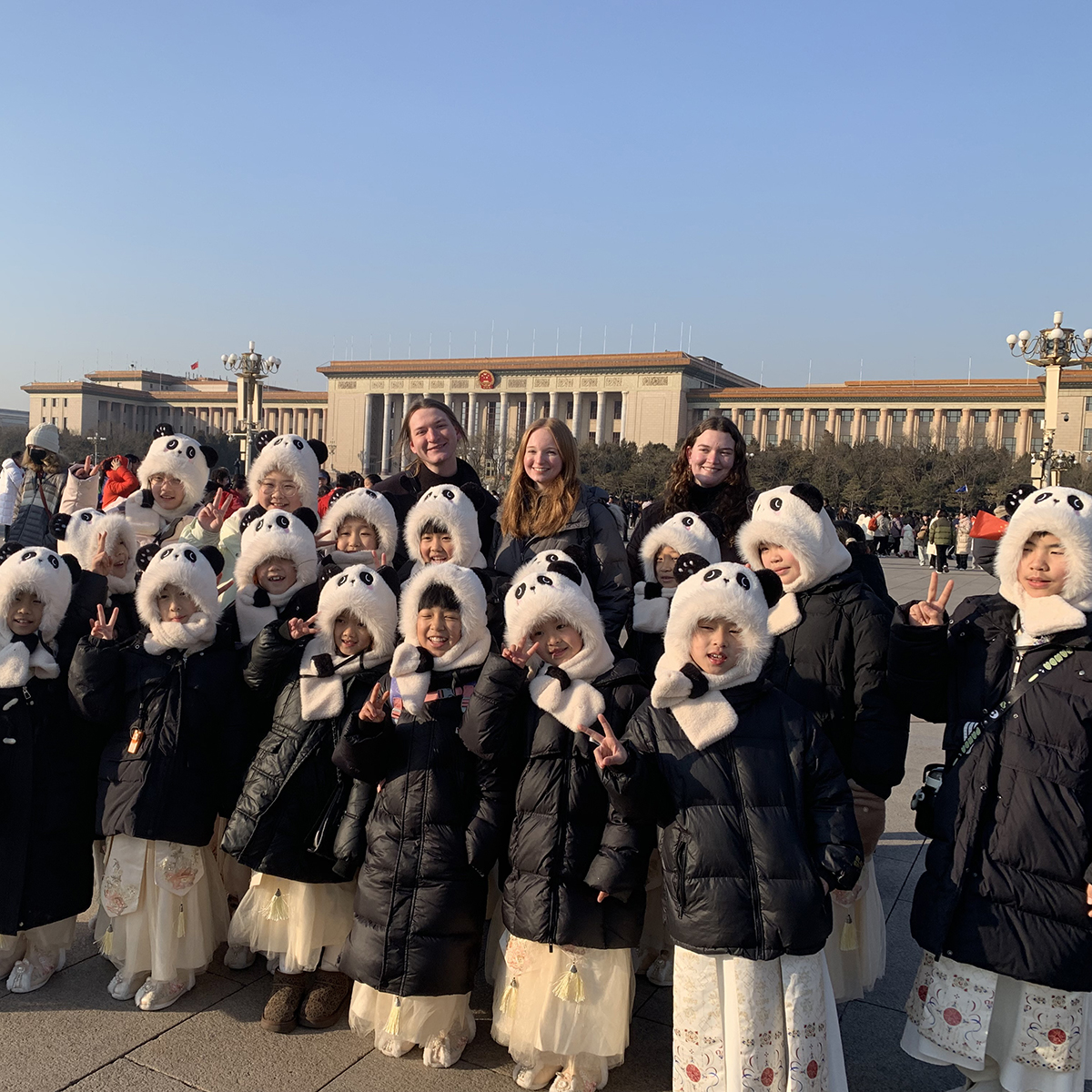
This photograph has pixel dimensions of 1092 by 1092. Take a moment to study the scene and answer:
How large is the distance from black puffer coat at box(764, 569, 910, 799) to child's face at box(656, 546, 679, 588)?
56 centimetres

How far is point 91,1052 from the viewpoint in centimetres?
267

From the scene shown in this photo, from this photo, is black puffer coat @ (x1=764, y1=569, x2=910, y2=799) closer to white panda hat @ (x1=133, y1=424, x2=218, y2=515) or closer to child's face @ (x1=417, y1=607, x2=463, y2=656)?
child's face @ (x1=417, y1=607, x2=463, y2=656)

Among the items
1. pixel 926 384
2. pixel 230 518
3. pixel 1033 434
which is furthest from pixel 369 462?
pixel 230 518

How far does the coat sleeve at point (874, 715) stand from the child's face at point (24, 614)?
9.33 ft

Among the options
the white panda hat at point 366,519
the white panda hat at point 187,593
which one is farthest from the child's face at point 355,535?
the white panda hat at point 187,593

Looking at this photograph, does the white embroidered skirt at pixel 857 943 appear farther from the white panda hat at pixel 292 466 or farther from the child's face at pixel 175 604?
the white panda hat at pixel 292 466

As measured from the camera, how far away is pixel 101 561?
363cm

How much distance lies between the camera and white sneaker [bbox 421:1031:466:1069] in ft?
8.86

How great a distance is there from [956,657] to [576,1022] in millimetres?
1581

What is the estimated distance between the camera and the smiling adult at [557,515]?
139 inches

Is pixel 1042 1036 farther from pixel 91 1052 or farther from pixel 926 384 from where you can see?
pixel 926 384

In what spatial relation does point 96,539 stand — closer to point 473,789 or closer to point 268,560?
point 268,560

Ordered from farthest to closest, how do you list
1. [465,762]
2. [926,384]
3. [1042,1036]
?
[926,384] < [465,762] < [1042,1036]

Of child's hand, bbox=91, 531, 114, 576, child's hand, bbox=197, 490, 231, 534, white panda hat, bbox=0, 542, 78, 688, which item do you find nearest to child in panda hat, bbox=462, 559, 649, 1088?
white panda hat, bbox=0, 542, 78, 688
